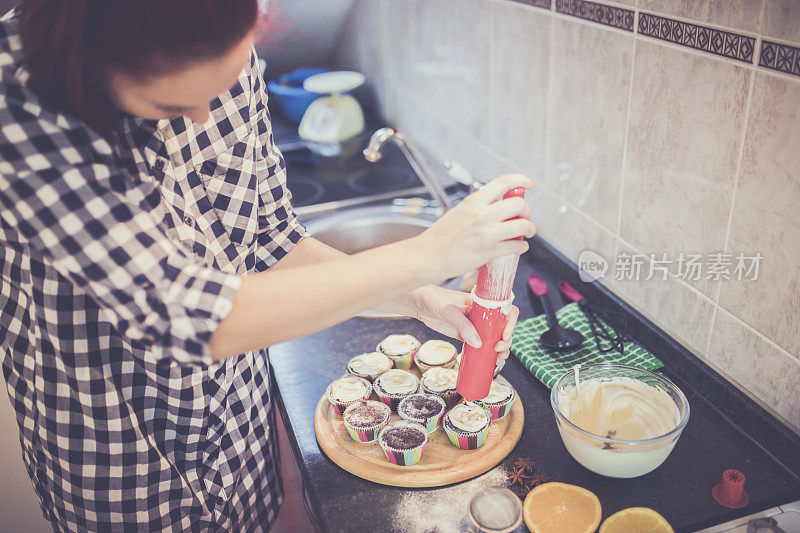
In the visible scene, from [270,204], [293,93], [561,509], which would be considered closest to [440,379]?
[561,509]

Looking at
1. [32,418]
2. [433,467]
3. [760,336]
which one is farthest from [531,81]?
[32,418]

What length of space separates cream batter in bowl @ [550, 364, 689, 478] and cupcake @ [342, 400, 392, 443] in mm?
293

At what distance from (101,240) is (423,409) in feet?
2.11

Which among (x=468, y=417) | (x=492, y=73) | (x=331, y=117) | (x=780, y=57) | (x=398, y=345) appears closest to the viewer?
(x=780, y=57)

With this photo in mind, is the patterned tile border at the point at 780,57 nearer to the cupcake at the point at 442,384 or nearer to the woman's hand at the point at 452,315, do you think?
the woman's hand at the point at 452,315

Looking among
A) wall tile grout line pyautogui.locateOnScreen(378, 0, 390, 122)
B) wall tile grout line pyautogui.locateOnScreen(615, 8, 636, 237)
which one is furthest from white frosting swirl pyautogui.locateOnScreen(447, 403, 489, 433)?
wall tile grout line pyautogui.locateOnScreen(378, 0, 390, 122)

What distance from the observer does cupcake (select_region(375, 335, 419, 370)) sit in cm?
129

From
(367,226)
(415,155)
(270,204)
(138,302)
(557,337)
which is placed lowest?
(367,226)

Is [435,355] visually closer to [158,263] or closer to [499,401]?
[499,401]

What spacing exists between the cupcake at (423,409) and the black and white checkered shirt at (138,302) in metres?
0.27

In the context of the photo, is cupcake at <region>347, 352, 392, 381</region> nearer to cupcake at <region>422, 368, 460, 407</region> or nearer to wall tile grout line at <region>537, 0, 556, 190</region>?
cupcake at <region>422, 368, 460, 407</region>

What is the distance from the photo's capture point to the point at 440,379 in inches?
48.1

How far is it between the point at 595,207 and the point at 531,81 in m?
0.35

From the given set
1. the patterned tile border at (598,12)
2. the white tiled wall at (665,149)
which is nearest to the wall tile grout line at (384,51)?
the white tiled wall at (665,149)
